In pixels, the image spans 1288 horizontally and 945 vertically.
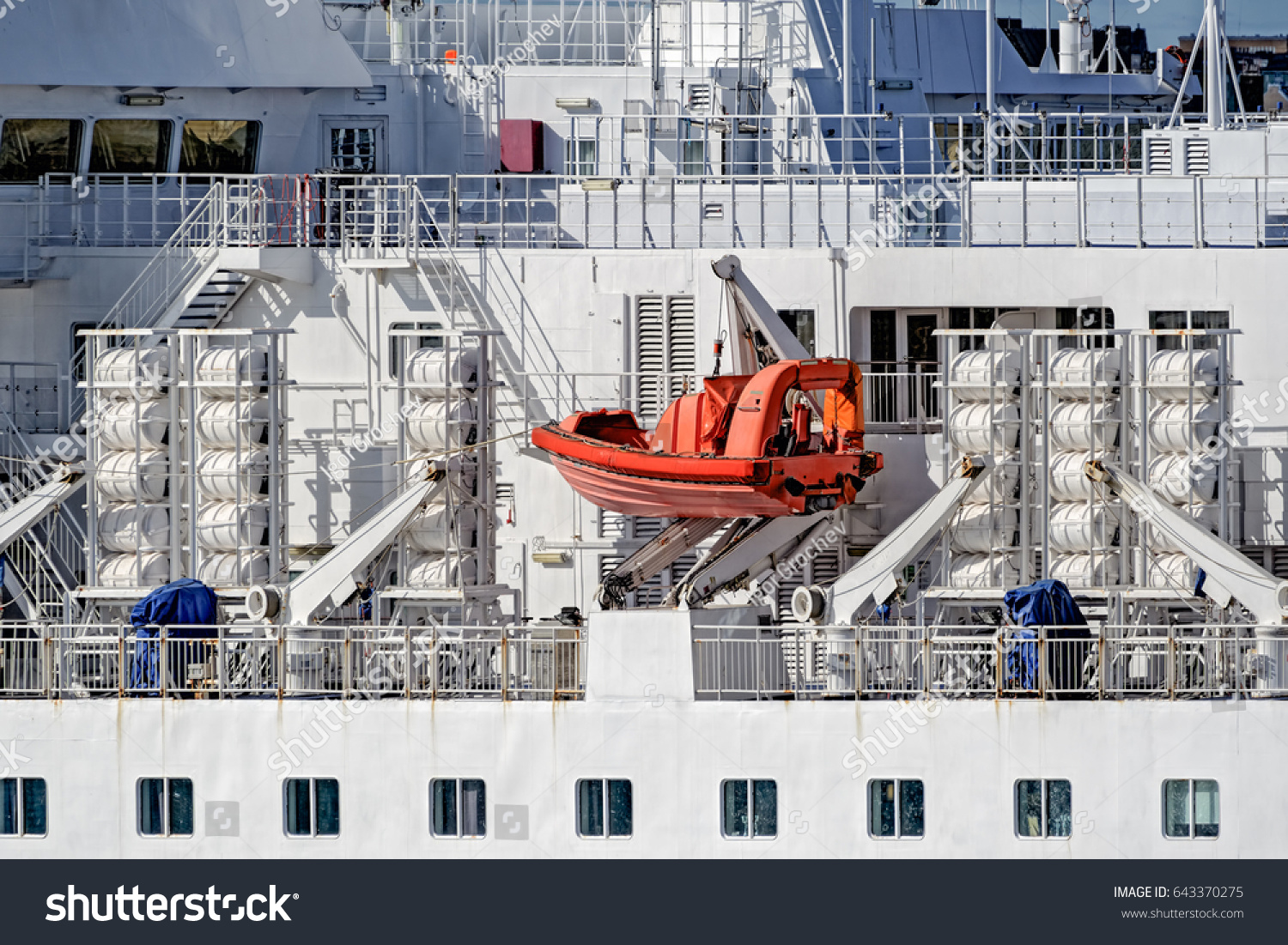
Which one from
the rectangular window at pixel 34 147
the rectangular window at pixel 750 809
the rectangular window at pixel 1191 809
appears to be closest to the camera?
the rectangular window at pixel 1191 809

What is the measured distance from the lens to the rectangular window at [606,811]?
73.0 ft

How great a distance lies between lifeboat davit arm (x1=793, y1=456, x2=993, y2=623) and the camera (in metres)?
24.7

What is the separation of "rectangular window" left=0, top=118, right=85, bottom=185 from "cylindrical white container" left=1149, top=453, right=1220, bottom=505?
1636cm

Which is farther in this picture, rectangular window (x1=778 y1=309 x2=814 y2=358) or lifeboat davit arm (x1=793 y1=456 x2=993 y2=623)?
rectangular window (x1=778 y1=309 x2=814 y2=358)

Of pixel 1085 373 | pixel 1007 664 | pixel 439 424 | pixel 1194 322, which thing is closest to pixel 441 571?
pixel 439 424

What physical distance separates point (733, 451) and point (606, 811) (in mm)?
5130

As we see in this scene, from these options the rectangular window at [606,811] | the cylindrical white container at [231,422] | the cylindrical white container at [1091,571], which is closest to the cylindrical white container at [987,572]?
the cylindrical white container at [1091,571]

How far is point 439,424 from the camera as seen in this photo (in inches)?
1014

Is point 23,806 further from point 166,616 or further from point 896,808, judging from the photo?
point 896,808

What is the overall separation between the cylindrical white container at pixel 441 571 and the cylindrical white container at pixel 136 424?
139 inches

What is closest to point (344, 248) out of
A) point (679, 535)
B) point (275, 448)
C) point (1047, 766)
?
point (275, 448)

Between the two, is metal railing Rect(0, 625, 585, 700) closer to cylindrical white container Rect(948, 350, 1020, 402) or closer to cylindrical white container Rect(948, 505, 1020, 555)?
cylindrical white container Rect(948, 505, 1020, 555)

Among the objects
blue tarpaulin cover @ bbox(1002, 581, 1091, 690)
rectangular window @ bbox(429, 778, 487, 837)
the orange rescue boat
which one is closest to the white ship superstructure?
rectangular window @ bbox(429, 778, 487, 837)

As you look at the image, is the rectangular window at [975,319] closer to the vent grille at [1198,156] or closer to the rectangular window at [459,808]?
the vent grille at [1198,156]
